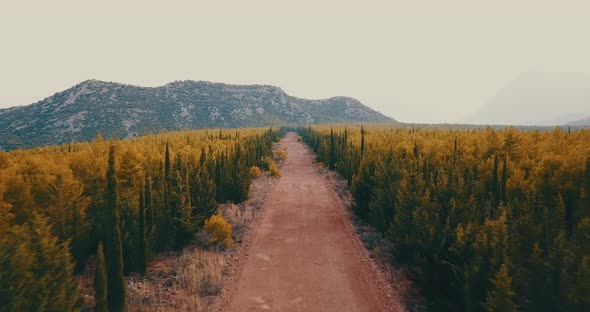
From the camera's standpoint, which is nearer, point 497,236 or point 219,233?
point 497,236

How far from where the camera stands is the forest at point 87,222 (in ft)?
25.4

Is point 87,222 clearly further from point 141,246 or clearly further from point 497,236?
point 497,236

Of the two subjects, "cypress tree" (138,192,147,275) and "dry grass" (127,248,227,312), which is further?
"cypress tree" (138,192,147,275)

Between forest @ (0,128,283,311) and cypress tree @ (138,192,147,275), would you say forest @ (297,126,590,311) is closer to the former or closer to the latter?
forest @ (0,128,283,311)

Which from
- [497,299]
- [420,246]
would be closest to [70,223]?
[420,246]

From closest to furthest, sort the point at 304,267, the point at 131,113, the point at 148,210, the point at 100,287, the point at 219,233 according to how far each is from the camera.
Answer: the point at 100,287
the point at 304,267
the point at 148,210
the point at 219,233
the point at 131,113

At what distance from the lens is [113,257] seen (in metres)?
10.8

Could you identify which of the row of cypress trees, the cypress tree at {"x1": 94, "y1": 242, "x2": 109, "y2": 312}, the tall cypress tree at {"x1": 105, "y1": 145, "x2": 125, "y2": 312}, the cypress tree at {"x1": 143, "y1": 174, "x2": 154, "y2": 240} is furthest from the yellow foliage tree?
the cypress tree at {"x1": 94, "y1": 242, "x2": 109, "y2": 312}

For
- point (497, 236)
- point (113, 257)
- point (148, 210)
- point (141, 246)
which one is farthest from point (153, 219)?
point (497, 236)

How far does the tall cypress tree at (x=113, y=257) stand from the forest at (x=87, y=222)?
0.09 ft

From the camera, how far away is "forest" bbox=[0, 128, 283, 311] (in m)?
7.74

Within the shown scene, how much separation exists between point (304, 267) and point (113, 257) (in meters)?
7.22

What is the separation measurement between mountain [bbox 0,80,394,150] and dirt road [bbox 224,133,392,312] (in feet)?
334

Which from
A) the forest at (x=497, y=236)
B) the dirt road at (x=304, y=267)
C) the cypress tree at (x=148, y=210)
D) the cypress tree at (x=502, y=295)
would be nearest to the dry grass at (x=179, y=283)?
the dirt road at (x=304, y=267)
